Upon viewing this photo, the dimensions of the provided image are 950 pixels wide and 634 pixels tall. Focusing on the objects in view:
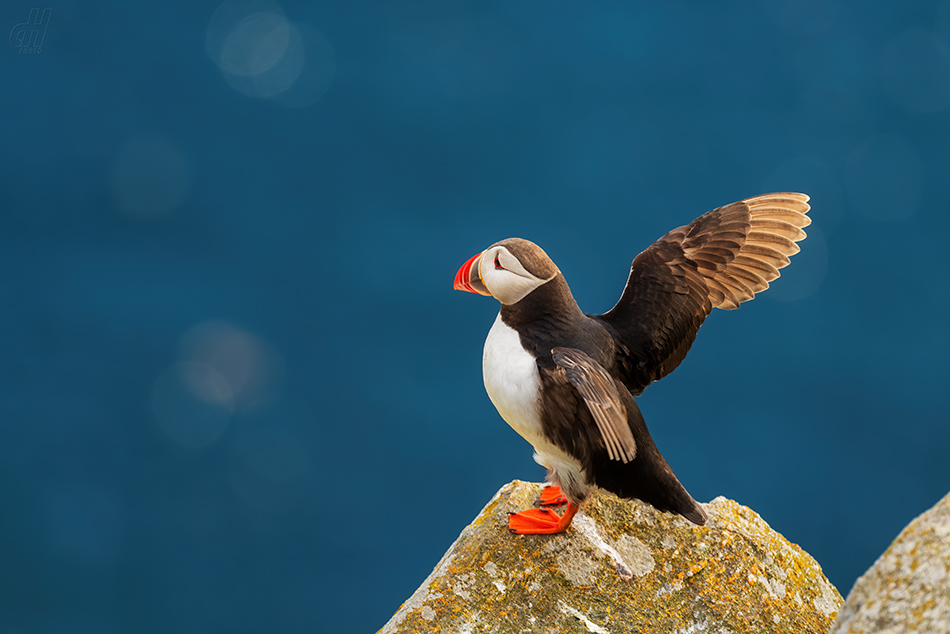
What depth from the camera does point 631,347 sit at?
443 centimetres

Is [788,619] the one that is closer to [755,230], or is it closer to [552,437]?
[552,437]

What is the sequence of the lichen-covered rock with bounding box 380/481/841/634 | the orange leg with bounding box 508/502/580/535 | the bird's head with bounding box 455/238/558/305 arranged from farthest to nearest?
1. the bird's head with bounding box 455/238/558/305
2. the orange leg with bounding box 508/502/580/535
3. the lichen-covered rock with bounding box 380/481/841/634

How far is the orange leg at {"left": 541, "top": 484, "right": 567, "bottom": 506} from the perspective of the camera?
14.1 feet

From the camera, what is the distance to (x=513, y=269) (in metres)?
4.04

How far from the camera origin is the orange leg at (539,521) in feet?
12.7

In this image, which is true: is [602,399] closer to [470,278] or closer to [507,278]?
[507,278]

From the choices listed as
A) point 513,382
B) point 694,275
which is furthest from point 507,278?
point 694,275

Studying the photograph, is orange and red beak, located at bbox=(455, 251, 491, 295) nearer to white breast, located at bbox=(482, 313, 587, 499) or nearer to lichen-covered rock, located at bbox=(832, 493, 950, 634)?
white breast, located at bbox=(482, 313, 587, 499)

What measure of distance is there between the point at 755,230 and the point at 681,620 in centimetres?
219

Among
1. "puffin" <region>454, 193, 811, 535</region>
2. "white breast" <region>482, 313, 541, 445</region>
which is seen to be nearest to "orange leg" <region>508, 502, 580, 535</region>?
"puffin" <region>454, 193, 811, 535</region>

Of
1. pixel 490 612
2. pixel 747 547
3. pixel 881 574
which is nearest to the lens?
pixel 881 574

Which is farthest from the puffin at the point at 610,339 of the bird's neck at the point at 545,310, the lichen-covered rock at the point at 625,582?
the lichen-covered rock at the point at 625,582

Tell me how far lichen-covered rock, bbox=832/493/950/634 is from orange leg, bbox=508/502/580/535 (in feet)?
4.86

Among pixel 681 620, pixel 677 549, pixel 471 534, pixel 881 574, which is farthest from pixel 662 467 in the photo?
pixel 881 574
